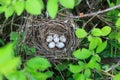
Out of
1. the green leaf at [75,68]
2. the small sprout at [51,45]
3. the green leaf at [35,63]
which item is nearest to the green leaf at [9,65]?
the green leaf at [35,63]

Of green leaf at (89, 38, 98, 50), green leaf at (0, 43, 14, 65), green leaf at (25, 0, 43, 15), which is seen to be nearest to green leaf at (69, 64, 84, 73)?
green leaf at (89, 38, 98, 50)

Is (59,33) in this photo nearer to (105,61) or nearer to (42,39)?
(42,39)

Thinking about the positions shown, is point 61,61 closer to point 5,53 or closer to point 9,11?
point 9,11

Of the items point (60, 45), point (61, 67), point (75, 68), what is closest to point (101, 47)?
point (75, 68)

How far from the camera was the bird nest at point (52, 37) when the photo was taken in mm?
1609

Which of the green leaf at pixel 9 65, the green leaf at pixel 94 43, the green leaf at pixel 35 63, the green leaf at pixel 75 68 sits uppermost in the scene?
the green leaf at pixel 9 65

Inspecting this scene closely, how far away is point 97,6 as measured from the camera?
1.71 metres

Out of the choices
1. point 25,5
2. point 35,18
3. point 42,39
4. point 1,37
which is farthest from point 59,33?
point 25,5

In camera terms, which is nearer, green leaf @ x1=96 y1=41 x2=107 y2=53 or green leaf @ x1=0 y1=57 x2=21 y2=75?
green leaf @ x1=0 y1=57 x2=21 y2=75

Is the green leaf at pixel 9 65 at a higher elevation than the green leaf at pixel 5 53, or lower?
lower

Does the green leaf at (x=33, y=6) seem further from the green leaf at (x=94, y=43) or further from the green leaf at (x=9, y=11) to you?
the green leaf at (x=94, y=43)

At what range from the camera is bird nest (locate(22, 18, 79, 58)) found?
1.61m

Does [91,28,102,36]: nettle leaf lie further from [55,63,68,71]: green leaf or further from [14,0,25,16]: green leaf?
[14,0,25,16]: green leaf

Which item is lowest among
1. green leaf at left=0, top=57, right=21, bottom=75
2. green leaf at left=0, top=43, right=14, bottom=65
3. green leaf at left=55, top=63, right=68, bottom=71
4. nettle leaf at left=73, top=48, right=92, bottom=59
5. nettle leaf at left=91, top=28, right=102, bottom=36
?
green leaf at left=55, top=63, right=68, bottom=71
